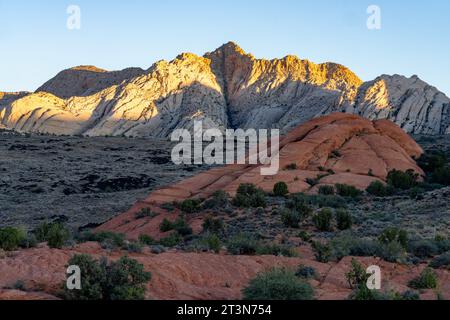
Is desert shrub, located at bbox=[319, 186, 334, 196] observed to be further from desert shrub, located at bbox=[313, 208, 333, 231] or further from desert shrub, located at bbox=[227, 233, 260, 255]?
desert shrub, located at bbox=[227, 233, 260, 255]

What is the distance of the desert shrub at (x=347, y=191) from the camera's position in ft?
101

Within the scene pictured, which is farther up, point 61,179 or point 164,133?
point 164,133

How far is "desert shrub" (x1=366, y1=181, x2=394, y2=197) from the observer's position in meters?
31.2

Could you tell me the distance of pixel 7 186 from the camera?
4350cm

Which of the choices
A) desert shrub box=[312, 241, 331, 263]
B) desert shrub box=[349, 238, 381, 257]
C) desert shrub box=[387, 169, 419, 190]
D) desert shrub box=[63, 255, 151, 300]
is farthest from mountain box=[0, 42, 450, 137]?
desert shrub box=[63, 255, 151, 300]

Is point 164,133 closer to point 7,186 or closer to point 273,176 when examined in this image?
point 7,186

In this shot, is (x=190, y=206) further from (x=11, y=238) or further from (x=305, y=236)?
(x=11, y=238)

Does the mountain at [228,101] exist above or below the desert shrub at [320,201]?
above

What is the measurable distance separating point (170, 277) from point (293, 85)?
4078 inches

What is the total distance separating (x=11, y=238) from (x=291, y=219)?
1219cm

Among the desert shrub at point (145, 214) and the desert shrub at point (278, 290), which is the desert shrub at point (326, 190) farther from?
the desert shrub at point (278, 290)

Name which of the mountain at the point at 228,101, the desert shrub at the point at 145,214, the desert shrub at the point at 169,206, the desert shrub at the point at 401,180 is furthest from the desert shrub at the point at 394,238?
the mountain at the point at 228,101

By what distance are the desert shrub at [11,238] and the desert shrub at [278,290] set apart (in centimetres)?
677
